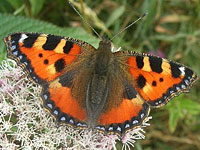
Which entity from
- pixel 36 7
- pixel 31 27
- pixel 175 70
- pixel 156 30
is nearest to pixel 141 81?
pixel 175 70

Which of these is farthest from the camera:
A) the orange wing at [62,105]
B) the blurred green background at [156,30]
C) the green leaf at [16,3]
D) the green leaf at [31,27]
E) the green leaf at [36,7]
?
the blurred green background at [156,30]

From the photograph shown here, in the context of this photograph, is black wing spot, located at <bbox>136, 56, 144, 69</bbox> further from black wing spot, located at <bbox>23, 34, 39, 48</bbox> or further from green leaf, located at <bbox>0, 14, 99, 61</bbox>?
green leaf, located at <bbox>0, 14, 99, 61</bbox>

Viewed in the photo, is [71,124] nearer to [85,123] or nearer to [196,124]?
[85,123]

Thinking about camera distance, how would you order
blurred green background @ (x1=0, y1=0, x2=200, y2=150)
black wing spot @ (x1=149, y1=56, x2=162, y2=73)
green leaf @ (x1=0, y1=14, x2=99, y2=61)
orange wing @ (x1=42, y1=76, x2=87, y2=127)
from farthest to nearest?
blurred green background @ (x1=0, y1=0, x2=200, y2=150), green leaf @ (x1=0, y1=14, x2=99, y2=61), black wing spot @ (x1=149, y1=56, x2=162, y2=73), orange wing @ (x1=42, y1=76, x2=87, y2=127)

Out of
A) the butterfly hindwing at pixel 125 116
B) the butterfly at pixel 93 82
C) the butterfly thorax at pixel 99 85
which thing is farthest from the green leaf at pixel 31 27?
the butterfly hindwing at pixel 125 116

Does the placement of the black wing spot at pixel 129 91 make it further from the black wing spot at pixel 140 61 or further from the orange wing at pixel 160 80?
the black wing spot at pixel 140 61

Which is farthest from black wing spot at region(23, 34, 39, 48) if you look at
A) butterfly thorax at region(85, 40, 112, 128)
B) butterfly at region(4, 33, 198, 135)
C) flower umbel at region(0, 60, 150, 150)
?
butterfly thorax at region(85, 40, 112, 128)
